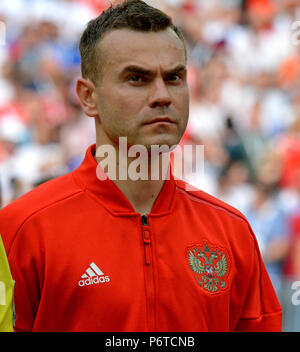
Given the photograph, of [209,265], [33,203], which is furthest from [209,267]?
[33,203]

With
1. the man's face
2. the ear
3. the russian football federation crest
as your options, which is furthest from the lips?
the russian football federation crest

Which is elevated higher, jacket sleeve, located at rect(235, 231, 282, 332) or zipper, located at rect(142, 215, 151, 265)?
zipper, located at rect(142, 215, 151, 265)

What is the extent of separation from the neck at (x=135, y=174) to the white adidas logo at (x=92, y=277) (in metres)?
0.30

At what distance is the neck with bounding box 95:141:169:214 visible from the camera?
242cm

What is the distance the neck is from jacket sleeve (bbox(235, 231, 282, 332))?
50 centimetres

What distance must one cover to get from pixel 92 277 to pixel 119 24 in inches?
36.8

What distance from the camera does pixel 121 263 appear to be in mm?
2307

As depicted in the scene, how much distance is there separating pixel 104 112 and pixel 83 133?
3219mm

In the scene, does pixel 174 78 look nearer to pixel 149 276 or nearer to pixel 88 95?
pixel 88 95

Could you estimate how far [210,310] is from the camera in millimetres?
2348

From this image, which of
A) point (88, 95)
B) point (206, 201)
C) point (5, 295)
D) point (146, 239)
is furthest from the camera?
point (206, 201)

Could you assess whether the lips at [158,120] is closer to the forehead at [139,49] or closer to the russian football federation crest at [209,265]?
the forehead at [139,49]

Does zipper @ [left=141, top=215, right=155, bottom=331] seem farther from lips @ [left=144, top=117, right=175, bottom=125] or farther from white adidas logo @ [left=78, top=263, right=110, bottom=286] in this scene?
lips @ [left=144, top=117, right=175, bottom=125]

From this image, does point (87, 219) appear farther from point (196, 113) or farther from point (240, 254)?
point (196, 113)
